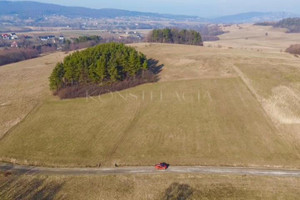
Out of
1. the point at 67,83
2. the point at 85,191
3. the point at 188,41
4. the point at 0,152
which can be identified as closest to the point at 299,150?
the point at 85,191

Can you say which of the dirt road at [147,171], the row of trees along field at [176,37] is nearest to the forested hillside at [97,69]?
the dirt road at [147,171]

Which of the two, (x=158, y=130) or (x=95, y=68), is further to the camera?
(x=95, y=68)

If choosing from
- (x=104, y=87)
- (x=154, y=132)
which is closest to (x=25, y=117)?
(x=104, y=87)

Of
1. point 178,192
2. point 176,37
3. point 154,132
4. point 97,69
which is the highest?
point 176,37

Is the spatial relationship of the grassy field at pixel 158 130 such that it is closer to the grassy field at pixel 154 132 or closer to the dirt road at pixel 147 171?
the grassy field at pixel 154 132

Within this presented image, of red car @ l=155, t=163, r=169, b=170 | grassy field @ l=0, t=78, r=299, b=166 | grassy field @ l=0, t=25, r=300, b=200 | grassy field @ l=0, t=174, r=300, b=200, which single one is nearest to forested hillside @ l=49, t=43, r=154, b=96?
grassy field @ l=0, t=25, r=300, b=200

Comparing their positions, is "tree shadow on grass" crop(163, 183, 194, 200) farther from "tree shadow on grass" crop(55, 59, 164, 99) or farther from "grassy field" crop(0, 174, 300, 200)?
"tree shadow on grass" crop(55, 59, 164, 99)

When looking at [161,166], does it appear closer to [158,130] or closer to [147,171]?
[147,171]
